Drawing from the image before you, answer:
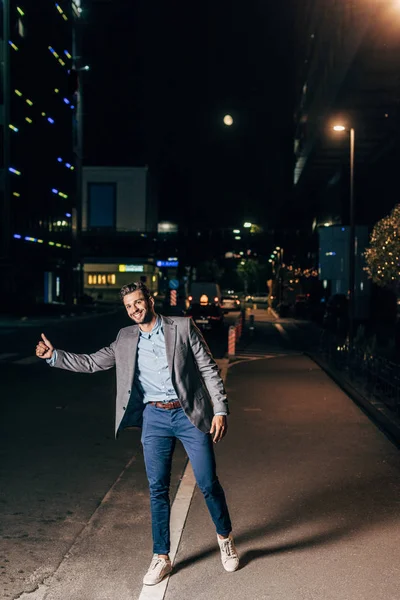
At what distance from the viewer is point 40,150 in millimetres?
61312

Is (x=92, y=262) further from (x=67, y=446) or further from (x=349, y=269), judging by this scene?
(x=67, y=446)

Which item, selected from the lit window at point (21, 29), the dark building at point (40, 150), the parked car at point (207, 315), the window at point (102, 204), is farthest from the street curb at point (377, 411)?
the window at point (102, 204)

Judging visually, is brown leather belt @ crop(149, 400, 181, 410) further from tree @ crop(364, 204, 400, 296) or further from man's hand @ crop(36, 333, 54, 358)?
tree @ crop(364, 204, 400, 296)

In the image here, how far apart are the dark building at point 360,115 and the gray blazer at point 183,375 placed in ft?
42.6

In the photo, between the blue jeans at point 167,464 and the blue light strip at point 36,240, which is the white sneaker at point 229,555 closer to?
the blue jeans at point 167,464

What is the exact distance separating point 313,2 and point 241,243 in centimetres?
3727

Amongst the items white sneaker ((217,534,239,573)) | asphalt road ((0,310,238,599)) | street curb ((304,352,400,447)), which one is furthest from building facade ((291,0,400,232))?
white sneaker ((217,534,239,573))

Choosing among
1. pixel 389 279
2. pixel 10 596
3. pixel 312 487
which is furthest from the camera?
pixel 389 279

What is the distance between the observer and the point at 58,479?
743cm

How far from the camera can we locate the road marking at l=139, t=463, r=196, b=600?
4.45 m

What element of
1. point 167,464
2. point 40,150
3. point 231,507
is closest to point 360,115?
point 231,507

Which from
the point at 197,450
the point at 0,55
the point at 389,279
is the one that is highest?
the point at 0,55

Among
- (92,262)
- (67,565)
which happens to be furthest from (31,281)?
(67,565)

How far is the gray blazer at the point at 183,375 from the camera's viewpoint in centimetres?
473
